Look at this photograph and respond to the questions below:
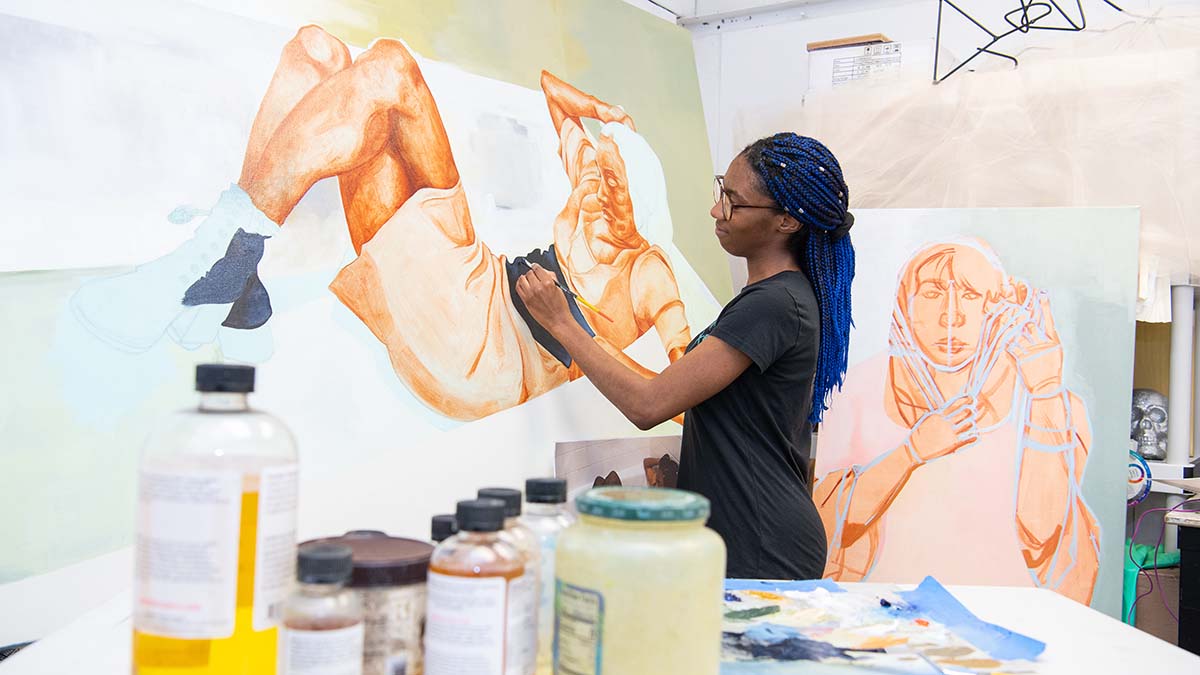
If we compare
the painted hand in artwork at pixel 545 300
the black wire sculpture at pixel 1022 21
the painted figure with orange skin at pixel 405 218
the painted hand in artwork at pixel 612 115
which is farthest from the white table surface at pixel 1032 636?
the black wire sculpture at pixel 1022 21

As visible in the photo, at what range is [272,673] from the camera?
0.71 m

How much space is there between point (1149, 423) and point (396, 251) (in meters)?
2.23

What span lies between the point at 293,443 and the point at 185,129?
0.79 m

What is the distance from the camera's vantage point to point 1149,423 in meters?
2.62

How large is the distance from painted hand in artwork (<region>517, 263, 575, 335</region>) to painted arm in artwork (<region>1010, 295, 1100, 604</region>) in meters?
1.27

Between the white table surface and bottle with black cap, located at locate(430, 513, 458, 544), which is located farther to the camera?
the white table surface

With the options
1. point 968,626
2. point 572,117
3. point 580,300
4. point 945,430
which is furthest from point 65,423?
point 945,430

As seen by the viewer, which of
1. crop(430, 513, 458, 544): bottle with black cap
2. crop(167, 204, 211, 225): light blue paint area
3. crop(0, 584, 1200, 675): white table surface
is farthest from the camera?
crop(167, 204, 211, 225): light blue paint area

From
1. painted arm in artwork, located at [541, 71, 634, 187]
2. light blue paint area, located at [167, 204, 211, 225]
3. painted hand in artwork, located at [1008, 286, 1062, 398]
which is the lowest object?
painted hand in artwork, located at [1008, 286, 1062, 398]

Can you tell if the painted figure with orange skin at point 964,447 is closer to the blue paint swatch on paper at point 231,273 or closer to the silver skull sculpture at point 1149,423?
the silver skull sculpture at point 1149,423

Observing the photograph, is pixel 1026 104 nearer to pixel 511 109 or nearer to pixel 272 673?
pixel 511 109

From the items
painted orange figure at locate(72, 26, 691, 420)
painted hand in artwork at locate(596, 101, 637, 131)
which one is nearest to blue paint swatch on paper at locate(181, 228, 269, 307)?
painted orange figure at locate(72, 26, 691, 420)

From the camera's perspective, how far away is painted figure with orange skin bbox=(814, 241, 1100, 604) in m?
2.28

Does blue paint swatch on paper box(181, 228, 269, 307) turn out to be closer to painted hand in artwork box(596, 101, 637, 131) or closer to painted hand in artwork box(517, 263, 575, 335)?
painted hand in artwork box(517, 263, 575, 335)
